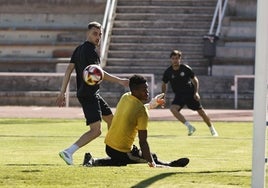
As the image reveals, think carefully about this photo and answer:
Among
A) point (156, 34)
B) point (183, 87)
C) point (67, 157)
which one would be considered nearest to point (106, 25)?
point (156, 34)

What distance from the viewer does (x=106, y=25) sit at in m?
38.5

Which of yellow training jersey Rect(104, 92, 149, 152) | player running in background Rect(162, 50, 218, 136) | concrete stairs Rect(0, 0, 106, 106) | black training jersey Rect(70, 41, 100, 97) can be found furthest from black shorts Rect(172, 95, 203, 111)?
concrete stairs Rect(0, 0, 106, 106)

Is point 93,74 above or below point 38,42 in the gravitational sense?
above

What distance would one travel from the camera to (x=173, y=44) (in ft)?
124

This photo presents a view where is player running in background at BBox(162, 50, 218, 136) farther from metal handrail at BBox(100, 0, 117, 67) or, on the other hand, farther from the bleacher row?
metal handrail at BBox(100, 0, 117, 67)

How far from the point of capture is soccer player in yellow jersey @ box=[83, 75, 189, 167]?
43.2ft

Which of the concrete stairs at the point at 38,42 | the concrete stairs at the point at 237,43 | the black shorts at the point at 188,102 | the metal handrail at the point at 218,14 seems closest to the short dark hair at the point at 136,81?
the black shorts at the point at 188,102

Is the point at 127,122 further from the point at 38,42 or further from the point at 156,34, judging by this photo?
the point at 38,42

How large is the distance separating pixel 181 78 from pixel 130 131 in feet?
32.7

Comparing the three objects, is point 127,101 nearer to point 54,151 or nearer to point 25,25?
point 54,151

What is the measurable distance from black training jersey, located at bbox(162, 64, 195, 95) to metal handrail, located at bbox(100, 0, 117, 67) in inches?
542

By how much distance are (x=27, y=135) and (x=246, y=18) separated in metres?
17.5

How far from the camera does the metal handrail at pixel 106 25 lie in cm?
3738

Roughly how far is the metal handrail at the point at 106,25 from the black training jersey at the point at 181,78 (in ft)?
45.1
